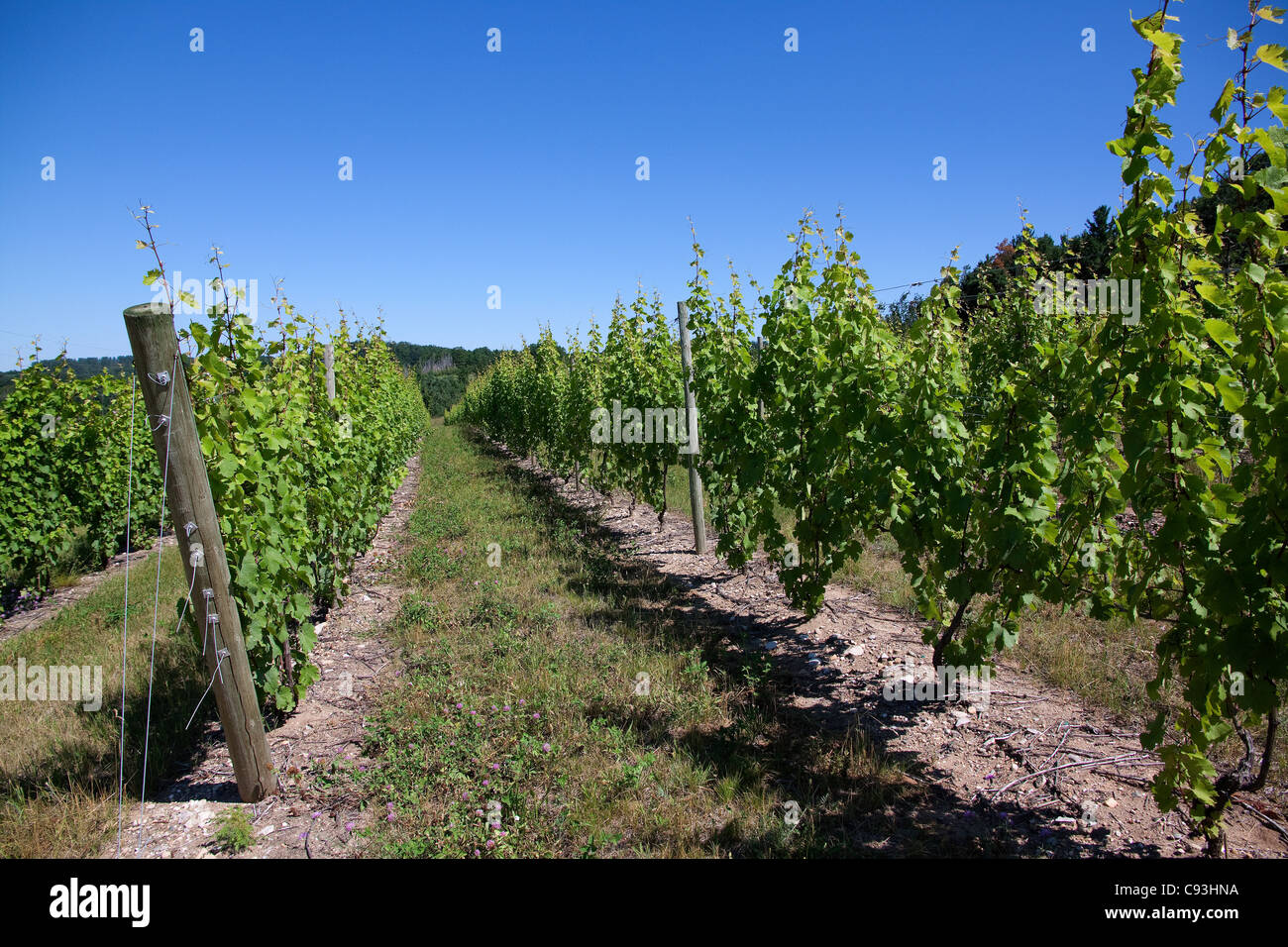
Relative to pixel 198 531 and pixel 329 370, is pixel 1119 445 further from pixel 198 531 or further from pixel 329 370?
pixel 329 370

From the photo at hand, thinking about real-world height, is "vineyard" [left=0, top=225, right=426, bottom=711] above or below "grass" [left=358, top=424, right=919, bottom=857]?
above

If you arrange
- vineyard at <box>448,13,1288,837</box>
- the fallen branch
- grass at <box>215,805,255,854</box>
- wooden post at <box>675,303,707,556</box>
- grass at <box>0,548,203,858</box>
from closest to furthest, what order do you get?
vineyard at <box>448,13,1288,837</box> → grass at <box>215,805,255,854</box> → grass at <box>0,548,203,858</box> → the fallen branch → wooden post at <box>675,303,707,556</box>

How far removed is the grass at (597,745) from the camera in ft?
9.71

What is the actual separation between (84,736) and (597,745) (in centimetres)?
311

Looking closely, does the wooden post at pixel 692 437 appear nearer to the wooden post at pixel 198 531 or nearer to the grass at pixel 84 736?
the grass at pixel 84 736

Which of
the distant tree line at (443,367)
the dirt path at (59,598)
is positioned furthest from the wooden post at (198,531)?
the distant tree line at (443,367)

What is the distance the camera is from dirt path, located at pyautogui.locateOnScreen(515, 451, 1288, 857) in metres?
2.83

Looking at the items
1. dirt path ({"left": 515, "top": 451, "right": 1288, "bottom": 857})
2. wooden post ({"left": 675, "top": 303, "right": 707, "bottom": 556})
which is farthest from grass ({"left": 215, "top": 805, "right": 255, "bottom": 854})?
wooden post ({"left": 675, "top": 303, "right": 707, "bottom": 556})

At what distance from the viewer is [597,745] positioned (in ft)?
11.9

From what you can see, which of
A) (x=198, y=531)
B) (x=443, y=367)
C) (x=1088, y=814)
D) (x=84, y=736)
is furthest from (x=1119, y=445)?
(x=443, y=367)

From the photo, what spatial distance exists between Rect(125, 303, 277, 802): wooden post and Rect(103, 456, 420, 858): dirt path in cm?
21

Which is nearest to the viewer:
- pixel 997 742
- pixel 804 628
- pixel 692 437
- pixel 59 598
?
pixel 997 742

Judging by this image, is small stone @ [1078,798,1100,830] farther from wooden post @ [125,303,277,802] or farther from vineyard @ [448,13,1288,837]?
wooden post @ [125,303,277,802]
